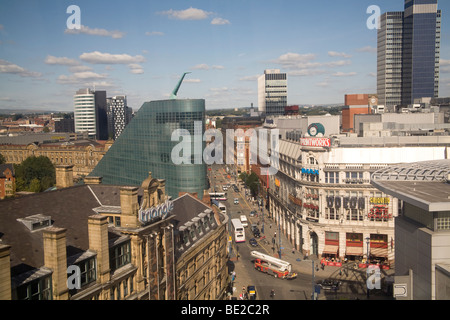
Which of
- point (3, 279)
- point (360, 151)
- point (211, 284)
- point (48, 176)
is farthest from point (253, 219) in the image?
point (3, 279)

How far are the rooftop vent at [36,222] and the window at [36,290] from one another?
4.77 m

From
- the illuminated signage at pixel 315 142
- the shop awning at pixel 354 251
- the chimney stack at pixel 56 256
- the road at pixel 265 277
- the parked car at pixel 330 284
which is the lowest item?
the road at pixel 265 277

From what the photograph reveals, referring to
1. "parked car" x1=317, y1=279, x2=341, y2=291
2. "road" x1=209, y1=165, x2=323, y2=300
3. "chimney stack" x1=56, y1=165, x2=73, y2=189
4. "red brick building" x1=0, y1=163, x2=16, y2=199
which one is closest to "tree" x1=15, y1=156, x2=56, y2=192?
"red brick building" x1=0, y1=163, x2=16, y2=199

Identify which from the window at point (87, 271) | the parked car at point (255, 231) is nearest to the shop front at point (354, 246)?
the parked car at point (255, 231)

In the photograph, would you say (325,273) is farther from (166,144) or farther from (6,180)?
(6,180)

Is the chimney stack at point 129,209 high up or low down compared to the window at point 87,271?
up

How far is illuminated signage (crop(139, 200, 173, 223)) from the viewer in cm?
3103

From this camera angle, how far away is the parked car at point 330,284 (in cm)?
5630

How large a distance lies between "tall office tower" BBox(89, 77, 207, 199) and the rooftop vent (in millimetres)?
67961

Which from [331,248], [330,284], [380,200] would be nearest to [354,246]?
[331,248]

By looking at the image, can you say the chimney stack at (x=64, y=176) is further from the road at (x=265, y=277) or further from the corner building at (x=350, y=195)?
the corner building at (x=350, y=195)

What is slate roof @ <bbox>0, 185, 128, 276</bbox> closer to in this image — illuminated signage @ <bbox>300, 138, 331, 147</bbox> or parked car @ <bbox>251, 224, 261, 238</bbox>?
illuminated signage @ <bbox>300, 138, 331, 147</bbox>

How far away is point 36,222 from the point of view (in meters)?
26.1
